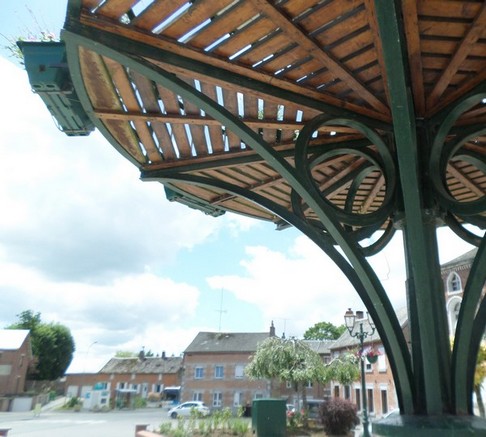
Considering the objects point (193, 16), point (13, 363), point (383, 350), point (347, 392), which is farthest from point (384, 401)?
point (13, 363)

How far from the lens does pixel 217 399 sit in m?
46.5

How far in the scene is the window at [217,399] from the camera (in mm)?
46166

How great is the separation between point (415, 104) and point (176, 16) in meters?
2.03

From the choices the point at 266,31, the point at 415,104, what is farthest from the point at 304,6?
the point at 415,104

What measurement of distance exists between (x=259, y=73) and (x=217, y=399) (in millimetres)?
47514

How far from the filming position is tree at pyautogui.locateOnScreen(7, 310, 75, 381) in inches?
2253

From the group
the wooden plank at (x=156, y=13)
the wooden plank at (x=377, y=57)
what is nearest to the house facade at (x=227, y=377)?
the wooden plank at (x=377, y=57)

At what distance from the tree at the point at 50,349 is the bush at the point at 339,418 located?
48680mm

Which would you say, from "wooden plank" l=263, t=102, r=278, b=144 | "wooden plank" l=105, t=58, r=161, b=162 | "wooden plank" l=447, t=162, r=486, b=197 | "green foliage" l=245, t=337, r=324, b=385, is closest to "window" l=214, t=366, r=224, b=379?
"green foliage" l=245, t=337, r=324, b=385

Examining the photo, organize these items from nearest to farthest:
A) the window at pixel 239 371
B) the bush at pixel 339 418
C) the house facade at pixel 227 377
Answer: the bush at pixel 339 418 < the house facade at pixel 227 377 < the window at pixel 239 371

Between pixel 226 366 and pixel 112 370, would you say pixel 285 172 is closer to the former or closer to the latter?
pixel 226 366

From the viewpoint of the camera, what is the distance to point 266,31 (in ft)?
9.63

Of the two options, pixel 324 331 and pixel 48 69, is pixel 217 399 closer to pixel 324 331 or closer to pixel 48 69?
pixel 324 331

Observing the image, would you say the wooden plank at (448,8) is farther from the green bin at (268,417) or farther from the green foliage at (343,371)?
the green foliage at (343,371)
